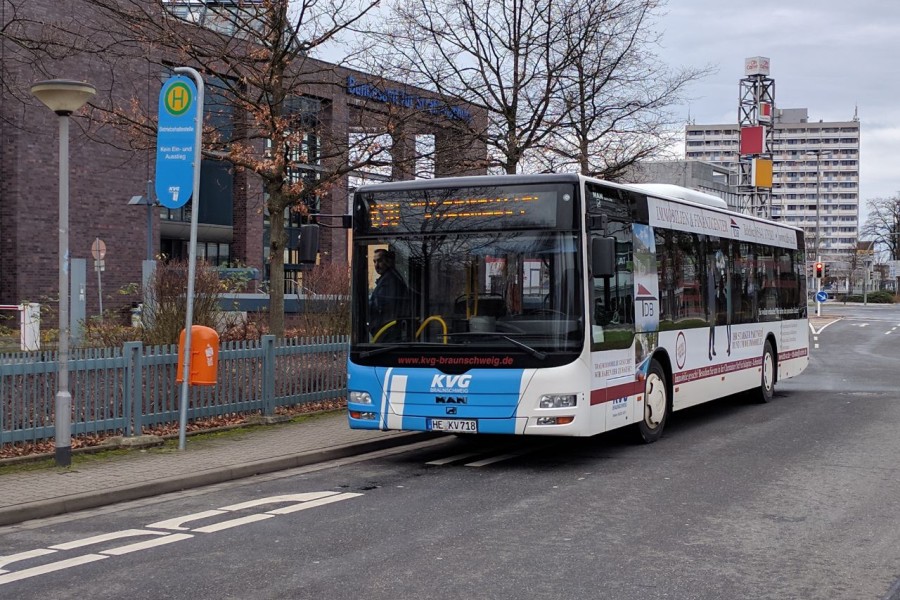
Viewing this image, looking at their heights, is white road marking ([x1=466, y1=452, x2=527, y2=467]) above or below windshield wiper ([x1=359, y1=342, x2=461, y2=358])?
below

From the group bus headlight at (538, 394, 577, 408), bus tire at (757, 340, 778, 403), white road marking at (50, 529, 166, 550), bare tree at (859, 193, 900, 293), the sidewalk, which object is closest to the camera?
white road marking at (50, 529, 166, 550)

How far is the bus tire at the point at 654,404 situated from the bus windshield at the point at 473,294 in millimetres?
2259

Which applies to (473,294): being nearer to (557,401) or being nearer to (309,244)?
(557,401)

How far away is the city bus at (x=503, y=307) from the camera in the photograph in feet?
33.5

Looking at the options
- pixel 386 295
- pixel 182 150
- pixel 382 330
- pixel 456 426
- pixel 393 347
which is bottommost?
pixel 456 426

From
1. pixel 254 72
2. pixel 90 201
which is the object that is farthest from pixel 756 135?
pixel 254 72

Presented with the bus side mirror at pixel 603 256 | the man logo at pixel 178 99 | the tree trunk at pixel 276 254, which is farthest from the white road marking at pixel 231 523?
the tree trunk at pixel 276 254

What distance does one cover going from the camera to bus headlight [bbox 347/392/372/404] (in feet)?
35.5

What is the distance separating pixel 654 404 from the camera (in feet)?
40.4

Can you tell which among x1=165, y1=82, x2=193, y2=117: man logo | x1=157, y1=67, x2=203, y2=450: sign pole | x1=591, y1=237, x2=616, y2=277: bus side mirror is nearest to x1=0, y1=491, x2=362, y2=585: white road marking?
x1=157, y1=67, x2=203, y2=450: sign pole

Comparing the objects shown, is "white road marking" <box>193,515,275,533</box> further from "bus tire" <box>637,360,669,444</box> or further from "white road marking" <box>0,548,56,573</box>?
"bus tire" <box>637,360,669,444</box>

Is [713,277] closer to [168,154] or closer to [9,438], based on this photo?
[168,154]

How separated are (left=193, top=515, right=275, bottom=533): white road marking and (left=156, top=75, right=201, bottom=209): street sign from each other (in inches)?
176

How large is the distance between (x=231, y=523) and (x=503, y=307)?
142 inches
